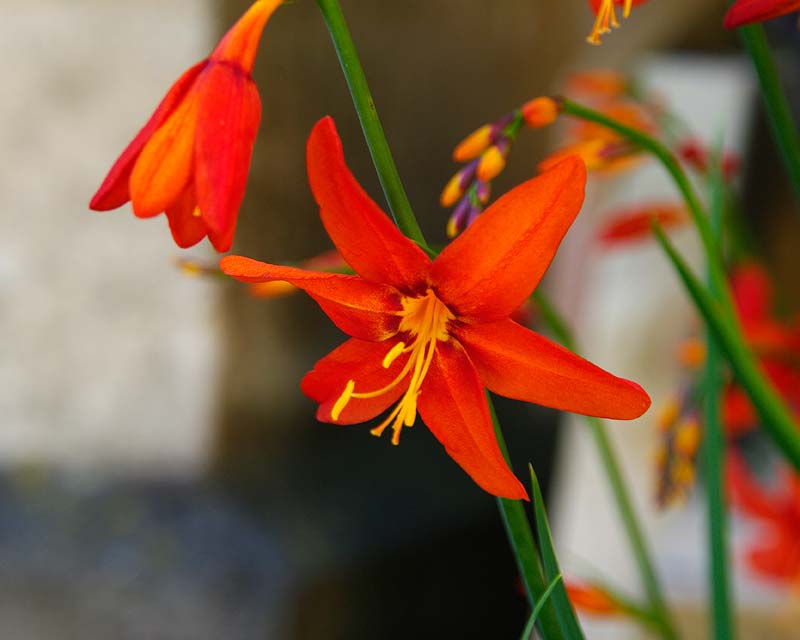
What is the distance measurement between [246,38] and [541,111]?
78mm

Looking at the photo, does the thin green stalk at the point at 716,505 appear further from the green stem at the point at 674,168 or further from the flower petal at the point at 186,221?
the flower petal at the point at 186,221

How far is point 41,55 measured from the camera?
0.97 m

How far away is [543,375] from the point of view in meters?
0.17

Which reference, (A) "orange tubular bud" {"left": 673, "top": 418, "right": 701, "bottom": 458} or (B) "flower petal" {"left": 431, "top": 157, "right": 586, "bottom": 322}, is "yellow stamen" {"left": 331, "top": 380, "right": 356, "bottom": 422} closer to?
(B) "flower petal" {"left": 431, "top": 157, "right": 586, "bottom": 322}

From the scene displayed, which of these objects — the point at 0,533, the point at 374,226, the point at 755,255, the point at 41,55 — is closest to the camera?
the point at 374,226

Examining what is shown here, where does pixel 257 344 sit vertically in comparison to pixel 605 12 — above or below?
below

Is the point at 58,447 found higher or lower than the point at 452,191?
lower

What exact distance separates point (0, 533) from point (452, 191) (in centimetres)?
104

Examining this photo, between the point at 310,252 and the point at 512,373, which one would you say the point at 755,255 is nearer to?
the point at 512,373

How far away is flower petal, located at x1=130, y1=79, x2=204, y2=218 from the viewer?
0.17 m

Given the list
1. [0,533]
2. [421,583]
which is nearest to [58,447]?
[0,533]

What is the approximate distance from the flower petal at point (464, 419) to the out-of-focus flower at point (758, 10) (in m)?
0.08

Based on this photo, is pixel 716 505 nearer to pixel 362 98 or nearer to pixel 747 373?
pixel 747 373

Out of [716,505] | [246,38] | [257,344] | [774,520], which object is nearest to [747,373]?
[716,505]
